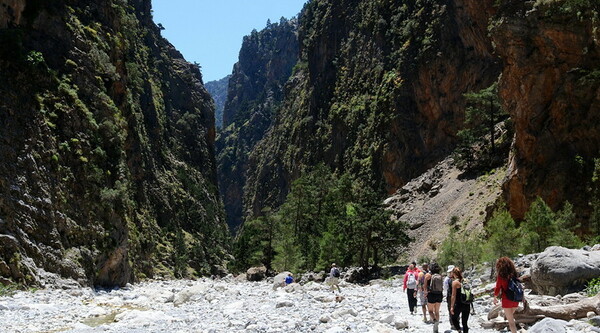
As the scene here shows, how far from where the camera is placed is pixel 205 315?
20.7 metres

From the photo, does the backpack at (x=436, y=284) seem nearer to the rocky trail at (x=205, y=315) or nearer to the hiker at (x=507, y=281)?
the rocky trail at (x=205, y=315)

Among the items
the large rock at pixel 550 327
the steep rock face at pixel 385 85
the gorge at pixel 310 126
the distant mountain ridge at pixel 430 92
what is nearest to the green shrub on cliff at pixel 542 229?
the gorge at pixel 310 126

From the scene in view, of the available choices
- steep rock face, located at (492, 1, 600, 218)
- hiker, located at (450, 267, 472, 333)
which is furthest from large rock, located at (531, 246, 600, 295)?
steep rock face, located at (492, 1, 600, 218)

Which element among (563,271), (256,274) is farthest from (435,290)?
(256,274)

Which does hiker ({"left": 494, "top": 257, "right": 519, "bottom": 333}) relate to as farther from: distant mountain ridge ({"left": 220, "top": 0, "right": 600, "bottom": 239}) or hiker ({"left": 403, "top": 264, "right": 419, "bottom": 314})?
distant mountain ridge ({"left": 220, "top": 0, "right": 600, "bottom": 239})

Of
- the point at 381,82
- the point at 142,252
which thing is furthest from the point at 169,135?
the point at 142,252

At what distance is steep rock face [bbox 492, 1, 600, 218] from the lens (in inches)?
1273

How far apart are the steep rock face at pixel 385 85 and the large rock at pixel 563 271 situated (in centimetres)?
5340

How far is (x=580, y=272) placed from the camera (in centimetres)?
1358

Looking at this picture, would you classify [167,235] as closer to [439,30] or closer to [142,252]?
[142,252]

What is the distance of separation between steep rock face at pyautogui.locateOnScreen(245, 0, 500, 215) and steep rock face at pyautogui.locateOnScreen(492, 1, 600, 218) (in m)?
26.4

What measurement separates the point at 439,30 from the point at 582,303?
66.2 m

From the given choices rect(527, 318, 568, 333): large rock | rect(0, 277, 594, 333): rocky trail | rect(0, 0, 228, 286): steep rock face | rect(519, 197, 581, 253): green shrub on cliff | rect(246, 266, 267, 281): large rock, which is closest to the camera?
rect(527, 318, 568, 333): large rock

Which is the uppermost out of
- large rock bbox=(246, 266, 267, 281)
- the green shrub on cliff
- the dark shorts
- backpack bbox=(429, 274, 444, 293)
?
the green shrub on cliff
